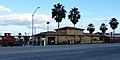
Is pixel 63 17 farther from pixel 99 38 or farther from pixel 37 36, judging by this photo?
pixel 99 38

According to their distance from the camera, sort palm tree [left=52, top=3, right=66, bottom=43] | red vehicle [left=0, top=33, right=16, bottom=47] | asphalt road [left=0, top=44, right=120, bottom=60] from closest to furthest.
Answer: asphalt road [left=0, top=44, right=120, bottom=60] → red vehicle [left=0, top=33, right=16, bottom=47] → palm tree [left=52, top=3, right=66, bottom=43]

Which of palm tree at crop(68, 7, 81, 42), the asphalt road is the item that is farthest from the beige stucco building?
the asphalt road

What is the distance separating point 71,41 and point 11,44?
38.7m

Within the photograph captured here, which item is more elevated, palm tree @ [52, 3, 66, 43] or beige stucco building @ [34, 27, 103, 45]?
palm tree @ [52, 3, 66, 43]

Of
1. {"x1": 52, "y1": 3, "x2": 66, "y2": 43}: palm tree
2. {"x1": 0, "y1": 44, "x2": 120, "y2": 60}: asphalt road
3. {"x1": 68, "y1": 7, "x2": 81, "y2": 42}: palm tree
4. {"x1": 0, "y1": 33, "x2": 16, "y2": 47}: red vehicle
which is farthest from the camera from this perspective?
{"x1": 68, "y1": 7, "x2": 81, "y2": 42}: palm tree

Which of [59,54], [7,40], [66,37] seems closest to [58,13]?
[66,37]

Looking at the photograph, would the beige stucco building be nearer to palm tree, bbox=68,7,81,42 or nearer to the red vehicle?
palm tree, bbox=68,7,81,42

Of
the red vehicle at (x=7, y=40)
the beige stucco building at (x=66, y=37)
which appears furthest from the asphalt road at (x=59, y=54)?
the beige stucco building at (x=66, y=37)

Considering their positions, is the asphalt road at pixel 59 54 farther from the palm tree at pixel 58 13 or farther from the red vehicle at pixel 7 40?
the palm tree at pixel 58 13

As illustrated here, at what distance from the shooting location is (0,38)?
7944 centimetres

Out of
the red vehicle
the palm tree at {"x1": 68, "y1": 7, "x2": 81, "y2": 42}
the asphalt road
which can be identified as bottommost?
the asphalt road

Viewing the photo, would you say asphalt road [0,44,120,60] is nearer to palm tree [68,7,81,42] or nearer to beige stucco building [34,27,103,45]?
beige stucco building [34,27,103,45]

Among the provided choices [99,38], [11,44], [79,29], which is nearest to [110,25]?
[99,38]

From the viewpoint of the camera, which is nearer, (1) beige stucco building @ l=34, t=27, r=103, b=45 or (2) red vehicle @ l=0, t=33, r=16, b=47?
(2) red vehicle @ l=0, t=33, r=16, b=47
